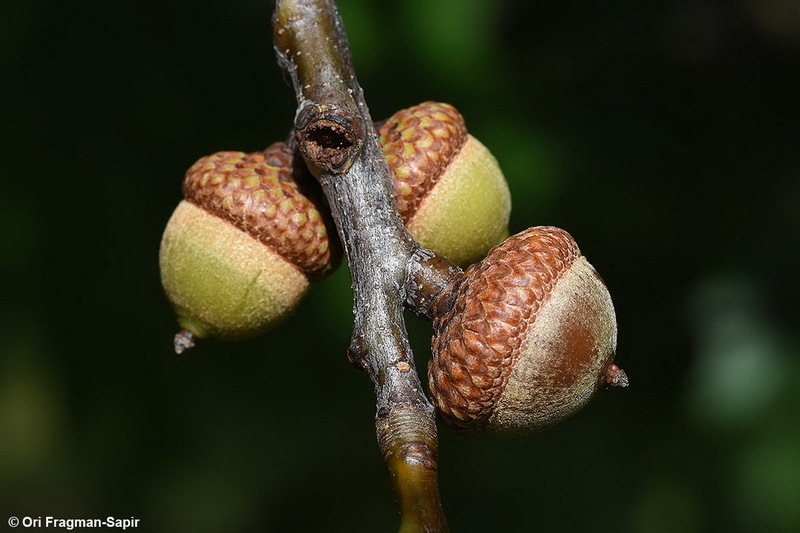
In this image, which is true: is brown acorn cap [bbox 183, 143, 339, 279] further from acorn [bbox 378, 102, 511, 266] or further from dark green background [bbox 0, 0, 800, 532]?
dark green background [bbox 0, 0, 800, 532]

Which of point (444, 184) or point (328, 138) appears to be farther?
point (444, 184)

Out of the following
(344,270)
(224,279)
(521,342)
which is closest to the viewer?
(521,342)

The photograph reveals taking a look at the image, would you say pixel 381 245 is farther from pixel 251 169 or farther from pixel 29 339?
pixel 29 339
